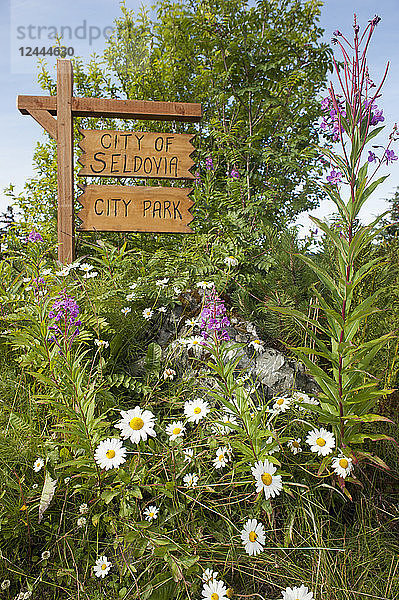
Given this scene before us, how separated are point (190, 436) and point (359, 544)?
2.77ft

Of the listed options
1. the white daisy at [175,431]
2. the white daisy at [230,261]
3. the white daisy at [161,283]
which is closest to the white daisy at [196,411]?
the white daisy at [175,431]

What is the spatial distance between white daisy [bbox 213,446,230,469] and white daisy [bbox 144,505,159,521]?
0.29m

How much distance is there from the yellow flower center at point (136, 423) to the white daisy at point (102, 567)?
0.51 m

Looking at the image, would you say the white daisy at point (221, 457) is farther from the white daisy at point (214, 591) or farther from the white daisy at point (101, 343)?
the white daisy at point (101, 343)

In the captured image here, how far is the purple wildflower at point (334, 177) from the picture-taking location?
1.92 meters

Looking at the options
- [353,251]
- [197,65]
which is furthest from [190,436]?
[197,65]

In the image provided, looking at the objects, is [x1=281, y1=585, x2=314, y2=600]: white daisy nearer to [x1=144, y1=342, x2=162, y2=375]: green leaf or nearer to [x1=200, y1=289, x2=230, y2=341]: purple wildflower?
[x1=200, y1=289, x2=230, y2=341]: purple wildflower

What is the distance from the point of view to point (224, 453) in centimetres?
196

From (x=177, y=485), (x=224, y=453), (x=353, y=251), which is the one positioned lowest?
(x=177, y=485)

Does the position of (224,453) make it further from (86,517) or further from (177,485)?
(86,517)

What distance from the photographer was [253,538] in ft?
5.30

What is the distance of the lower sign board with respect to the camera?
11.6 feet

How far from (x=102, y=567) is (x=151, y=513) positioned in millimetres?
244

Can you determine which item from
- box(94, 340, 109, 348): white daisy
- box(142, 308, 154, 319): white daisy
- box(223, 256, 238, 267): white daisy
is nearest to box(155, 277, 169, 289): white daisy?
box(142, 308, 154, 319): white daisy
